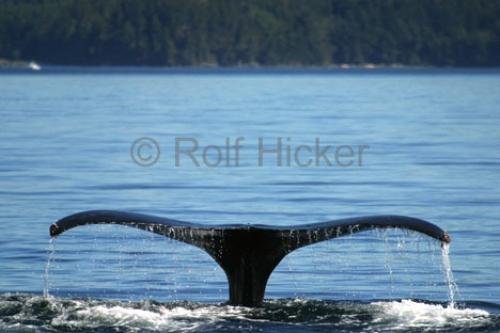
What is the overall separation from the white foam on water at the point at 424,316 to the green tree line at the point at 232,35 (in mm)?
158122

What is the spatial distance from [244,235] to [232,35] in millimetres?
165789

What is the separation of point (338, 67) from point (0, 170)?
150 metres

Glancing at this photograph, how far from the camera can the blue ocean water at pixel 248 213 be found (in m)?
11.6

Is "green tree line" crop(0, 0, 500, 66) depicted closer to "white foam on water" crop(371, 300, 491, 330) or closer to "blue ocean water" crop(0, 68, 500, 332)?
"blue ocean water" crop(0, 68, 500, 332)

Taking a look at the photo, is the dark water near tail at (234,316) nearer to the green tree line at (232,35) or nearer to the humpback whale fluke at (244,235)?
the humpback whale fluke at (244,235)

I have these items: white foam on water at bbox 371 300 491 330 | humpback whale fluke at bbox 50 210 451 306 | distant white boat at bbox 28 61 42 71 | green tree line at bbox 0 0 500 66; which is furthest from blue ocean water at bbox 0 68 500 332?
green tree line at bbox 0 0 500 66

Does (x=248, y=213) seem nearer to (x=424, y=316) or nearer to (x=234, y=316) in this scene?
(x=424, y=316)

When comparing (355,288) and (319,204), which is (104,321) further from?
(319,204)

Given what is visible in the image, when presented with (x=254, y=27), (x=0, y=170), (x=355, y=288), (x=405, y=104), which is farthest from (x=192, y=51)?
(x=355, y=288)

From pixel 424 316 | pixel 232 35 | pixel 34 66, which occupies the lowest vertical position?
pixel 424 316

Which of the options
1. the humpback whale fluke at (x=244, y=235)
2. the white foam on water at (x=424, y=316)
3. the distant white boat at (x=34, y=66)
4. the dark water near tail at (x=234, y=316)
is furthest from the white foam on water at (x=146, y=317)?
the distant white boat at (x=34, y=66)

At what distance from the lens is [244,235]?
1077 centimetres

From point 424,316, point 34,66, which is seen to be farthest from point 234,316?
point 34,66

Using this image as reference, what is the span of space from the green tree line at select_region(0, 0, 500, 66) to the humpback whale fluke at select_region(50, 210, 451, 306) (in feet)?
522
